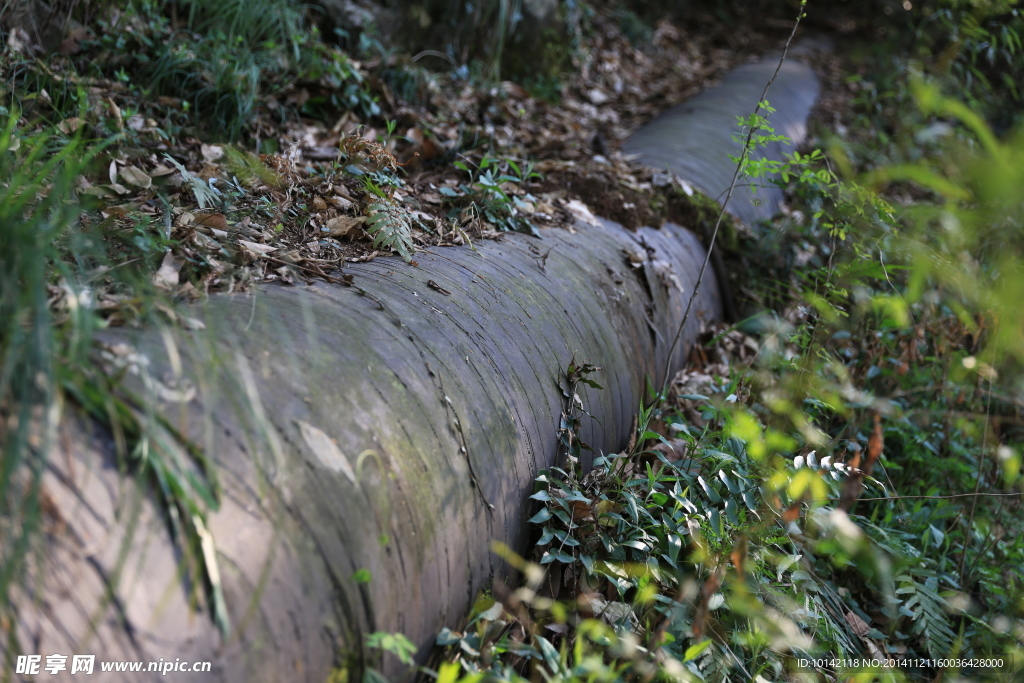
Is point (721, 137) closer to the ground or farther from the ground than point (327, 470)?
farther from the ground

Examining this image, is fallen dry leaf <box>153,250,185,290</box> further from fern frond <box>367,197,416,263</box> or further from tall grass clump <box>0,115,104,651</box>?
fern frond <box>367,197,416,263</box>

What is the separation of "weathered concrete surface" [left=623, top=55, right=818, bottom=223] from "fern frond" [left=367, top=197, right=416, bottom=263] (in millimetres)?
1291

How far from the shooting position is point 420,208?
232cm

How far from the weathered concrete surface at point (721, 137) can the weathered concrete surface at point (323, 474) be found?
145 cm

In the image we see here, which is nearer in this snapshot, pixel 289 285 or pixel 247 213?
pixel 289 285

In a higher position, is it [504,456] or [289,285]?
[289,285]

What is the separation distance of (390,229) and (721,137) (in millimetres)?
2925

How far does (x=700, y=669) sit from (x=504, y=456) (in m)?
0.66

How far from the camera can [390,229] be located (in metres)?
1.85

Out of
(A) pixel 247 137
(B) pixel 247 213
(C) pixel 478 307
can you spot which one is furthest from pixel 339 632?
(A) pixel 247 137

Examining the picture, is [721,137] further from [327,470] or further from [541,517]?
[327,470]

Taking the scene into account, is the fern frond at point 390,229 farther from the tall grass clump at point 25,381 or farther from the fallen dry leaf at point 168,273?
the tall grass clump at point 25,381

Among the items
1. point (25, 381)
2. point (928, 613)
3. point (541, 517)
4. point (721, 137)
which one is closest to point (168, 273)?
point (25, 381)

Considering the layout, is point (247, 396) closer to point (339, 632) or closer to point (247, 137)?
point (339, 632)
